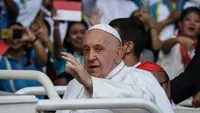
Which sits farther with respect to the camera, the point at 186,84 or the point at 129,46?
the point at 186,84

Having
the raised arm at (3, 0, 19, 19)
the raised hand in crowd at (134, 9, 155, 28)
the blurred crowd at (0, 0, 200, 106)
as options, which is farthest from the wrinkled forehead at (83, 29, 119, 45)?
the raised hand in crowd at (134, 9, 155, 28)

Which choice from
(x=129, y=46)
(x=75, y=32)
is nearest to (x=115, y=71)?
(x=129, y=46)

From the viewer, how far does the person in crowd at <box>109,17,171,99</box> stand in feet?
15.4

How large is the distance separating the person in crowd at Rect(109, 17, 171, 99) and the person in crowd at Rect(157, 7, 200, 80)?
2726 mm

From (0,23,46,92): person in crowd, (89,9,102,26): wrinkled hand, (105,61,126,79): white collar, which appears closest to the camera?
(105,61,126,79): white collar

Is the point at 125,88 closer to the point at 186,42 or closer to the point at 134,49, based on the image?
the point at 134,49

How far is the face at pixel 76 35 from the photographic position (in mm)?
7758

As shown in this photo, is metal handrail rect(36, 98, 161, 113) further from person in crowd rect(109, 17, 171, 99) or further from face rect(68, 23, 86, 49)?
face rect(68, 23, 86, 49)

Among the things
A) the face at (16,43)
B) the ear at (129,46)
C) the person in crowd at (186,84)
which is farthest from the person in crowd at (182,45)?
the ear at (129,46)

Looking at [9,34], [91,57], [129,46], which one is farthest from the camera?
[9,34]

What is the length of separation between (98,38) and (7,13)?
3755mm

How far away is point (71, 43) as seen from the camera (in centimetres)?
775

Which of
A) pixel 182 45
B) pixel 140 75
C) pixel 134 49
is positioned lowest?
pixel 182 45

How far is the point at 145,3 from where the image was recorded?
26.5ft
